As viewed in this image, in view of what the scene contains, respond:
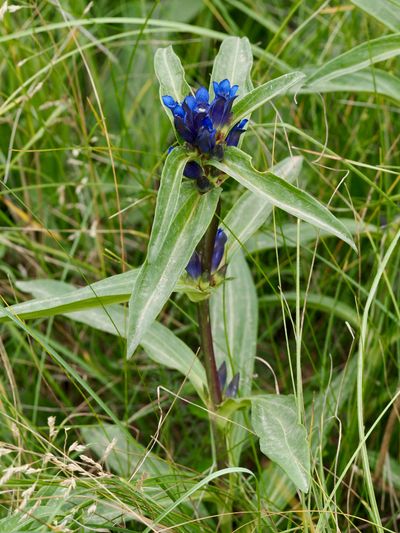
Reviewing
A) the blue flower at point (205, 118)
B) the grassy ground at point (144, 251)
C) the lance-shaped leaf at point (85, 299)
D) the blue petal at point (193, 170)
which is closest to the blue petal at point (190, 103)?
the blue flower at point (205, 118)

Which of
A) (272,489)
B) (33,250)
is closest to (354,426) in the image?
(272,489)

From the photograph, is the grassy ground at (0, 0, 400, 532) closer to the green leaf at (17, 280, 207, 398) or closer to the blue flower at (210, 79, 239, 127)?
the green leaf at (17, 280, 207, 398)

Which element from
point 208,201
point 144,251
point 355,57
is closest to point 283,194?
point 208,201

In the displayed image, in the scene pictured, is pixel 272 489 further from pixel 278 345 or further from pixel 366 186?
pixel 366 186

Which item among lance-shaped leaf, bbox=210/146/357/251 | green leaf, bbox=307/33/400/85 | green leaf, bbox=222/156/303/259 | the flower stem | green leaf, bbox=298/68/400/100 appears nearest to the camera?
lance-shaped leaf, bbox=210/146/357/251

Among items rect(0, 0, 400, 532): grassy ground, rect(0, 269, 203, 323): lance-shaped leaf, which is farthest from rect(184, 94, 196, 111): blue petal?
rect(0, 0, 400, 532): grassy ground

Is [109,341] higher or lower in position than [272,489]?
higher

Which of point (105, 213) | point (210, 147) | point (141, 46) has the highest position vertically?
point (141, 46)
